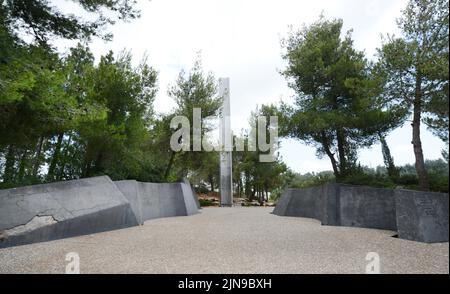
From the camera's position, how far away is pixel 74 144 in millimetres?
10438

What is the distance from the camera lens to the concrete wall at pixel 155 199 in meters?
9.12

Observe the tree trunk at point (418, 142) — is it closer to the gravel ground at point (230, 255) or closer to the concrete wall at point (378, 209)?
the concrete wall at point (378, 209)

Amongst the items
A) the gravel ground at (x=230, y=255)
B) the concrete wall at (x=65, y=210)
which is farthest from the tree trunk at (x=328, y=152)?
the concrete wall at (x=65, y=210)

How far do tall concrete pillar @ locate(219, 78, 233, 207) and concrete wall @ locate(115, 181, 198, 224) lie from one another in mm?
7836

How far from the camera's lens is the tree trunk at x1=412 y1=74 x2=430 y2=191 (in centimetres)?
693

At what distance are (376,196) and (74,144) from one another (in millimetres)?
10595

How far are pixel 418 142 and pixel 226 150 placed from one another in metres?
15.5
